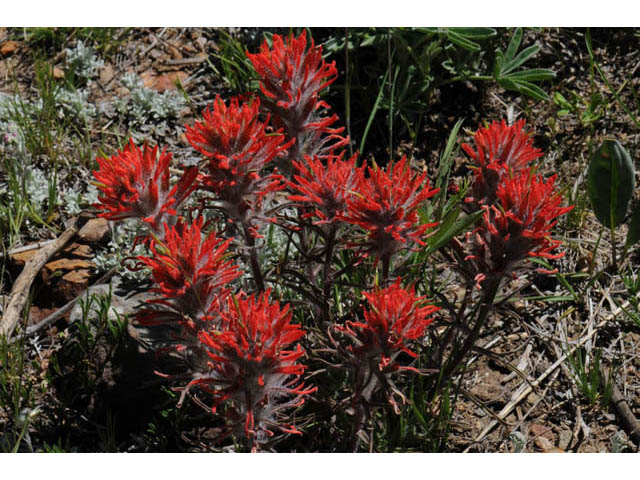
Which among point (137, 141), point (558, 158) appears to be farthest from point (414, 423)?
point (137, 141)

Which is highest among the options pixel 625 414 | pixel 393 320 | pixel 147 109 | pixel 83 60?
pixel 83 60

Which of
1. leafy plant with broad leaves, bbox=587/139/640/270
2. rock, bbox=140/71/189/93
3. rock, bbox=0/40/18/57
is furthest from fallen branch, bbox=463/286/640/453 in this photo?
rock, bbox=0/40/18/57

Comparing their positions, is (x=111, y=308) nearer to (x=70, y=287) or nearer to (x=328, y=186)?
(x=70, y=287)

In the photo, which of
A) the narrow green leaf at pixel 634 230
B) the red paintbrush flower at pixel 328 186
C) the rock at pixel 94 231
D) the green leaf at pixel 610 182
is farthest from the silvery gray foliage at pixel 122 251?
the narrow green leaf at pixel 634 230

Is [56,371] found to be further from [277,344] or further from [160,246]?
[277,344]

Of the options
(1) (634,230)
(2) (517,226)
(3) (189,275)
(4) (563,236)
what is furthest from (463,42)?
(3) (189,275)

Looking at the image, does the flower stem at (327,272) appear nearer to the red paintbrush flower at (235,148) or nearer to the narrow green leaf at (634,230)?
the red paintbrush flower at (235,148)
